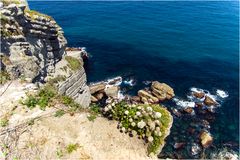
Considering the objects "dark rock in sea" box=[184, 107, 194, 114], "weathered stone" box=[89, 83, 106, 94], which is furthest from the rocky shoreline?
"weathered stone" box=[89, 83, 106, 94]

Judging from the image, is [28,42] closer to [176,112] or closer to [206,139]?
[176,112]

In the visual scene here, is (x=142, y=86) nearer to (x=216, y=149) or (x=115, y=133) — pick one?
(x=216, y=149)

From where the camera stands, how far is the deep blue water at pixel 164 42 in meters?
47.3

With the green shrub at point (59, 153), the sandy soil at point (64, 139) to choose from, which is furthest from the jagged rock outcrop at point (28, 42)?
the green shrub at point (59, 153)

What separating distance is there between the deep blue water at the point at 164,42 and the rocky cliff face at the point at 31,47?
1628cm

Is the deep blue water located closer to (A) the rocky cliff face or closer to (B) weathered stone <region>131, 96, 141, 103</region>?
(B) weathered stone <region>131, 96, 141, 103</region>

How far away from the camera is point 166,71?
166 ft

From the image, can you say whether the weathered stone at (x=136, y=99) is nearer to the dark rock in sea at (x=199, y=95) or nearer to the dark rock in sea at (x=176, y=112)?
the dark rock in sea at (x=176, y=112)

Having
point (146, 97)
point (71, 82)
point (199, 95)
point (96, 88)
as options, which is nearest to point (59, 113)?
point (71, 82)

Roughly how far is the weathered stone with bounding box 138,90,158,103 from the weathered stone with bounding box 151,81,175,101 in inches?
35.8

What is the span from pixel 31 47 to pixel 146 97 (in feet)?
69.6

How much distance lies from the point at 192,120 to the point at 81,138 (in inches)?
1052

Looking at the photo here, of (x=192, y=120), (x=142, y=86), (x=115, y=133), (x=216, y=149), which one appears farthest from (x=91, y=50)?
(x=115, y=133)

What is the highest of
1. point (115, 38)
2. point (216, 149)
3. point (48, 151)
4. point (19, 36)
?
point (19, 36)
